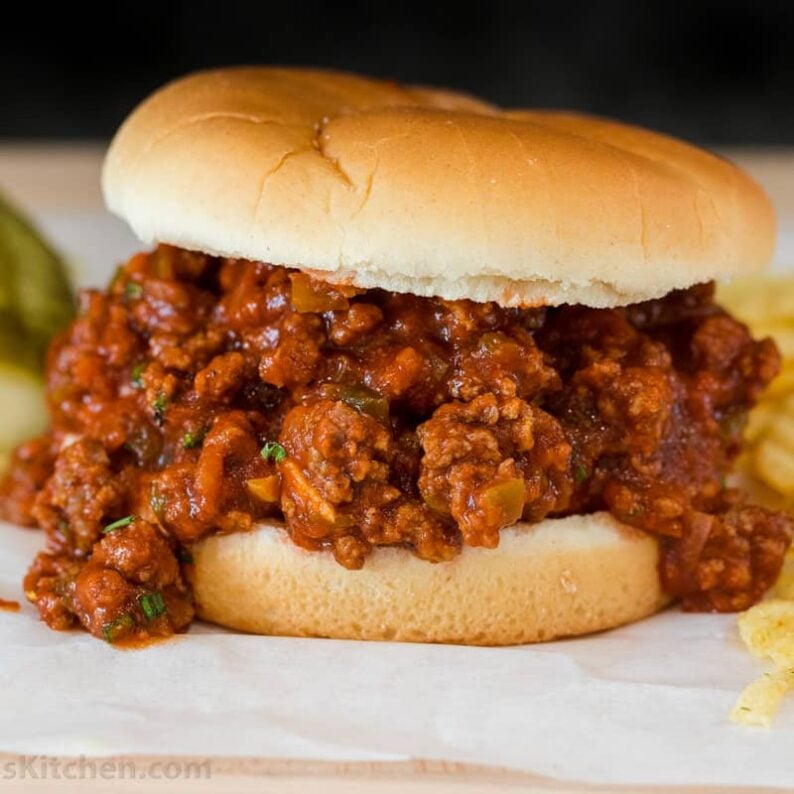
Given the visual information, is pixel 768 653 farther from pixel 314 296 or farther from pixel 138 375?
pixel 138 375

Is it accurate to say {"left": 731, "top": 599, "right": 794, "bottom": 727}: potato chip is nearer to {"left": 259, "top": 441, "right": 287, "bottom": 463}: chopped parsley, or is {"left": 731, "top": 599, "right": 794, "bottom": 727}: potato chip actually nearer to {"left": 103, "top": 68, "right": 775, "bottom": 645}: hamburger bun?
{"left": 103, "top": 68, "right": 775, "bottom": 645}: hamburger bun

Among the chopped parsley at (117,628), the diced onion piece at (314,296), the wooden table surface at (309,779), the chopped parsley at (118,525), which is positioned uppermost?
the diced onion piece at (314,296)

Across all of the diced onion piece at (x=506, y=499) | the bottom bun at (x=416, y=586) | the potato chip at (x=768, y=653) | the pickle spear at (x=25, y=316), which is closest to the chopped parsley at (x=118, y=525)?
the bottom bun at (x=416, y=586)

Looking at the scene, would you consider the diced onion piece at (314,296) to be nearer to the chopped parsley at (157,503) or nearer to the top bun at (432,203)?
the top bun at (432,203)

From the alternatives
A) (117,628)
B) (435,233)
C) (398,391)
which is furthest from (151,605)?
(435,233)

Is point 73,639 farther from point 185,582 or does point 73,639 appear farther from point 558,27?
point 558,27

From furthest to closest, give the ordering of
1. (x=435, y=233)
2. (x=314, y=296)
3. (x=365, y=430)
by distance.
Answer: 1. (x=314, y=296)
2. (x=365, y=430)
3. (x=435, y=233)

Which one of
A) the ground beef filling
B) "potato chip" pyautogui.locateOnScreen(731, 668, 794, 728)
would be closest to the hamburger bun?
the ground beef filling

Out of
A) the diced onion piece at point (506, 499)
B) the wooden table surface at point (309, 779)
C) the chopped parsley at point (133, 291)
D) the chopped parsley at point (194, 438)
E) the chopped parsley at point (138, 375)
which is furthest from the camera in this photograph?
the chopped parsley at point (133, 291)
